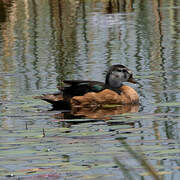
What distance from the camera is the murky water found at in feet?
18.2

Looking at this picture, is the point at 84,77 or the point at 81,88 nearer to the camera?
the point at 81,88

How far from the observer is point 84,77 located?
10789 mm

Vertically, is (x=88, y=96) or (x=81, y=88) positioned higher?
(x=81, y=88)

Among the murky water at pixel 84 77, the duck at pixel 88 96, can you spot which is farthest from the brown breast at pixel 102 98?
the murky water at pixel 84 77

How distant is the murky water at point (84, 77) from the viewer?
5562 millimetres

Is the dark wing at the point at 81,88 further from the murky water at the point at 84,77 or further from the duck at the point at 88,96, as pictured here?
the murky water at the point at 84,77

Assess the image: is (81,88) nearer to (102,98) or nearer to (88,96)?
(88,96)

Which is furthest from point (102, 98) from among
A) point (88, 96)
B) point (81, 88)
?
point (81, 88)

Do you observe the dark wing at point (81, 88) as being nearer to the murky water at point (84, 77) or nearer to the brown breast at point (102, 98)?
the brown breast at point (102, 98)

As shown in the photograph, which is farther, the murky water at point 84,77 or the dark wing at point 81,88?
the dark wing at point 81,88

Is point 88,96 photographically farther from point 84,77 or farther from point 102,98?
point 84,77

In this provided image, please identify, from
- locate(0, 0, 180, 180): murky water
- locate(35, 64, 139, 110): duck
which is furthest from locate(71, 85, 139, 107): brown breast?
locate(0, 0, 180, 180): murky water

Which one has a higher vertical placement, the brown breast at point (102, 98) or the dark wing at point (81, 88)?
the dark wing at point (81, 88)

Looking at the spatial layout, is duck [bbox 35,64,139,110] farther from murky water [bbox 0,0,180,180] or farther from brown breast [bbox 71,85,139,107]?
murky water [bbox 0,0,180,180]
